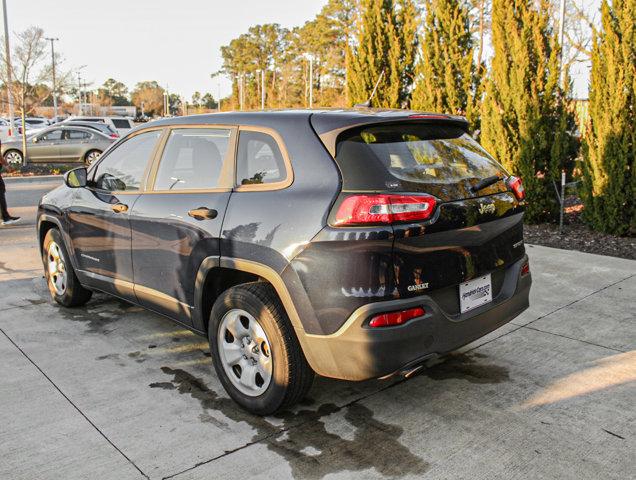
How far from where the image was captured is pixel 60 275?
5.48 meters

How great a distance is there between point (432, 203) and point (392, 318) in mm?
625

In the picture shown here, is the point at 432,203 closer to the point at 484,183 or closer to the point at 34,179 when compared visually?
the point at 484,183

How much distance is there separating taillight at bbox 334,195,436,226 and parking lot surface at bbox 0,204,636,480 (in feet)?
3.90

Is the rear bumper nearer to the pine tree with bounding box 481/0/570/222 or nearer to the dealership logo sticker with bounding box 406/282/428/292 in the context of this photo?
the dealership logo sticker with bounding box 406/282/428/292

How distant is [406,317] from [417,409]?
86 cm

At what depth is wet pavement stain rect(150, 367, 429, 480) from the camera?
9.55 ft

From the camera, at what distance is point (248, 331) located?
136 inches

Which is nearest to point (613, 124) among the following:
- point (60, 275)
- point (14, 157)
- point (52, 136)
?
point (60, 275)

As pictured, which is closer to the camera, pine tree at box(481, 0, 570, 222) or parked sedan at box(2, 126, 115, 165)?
pine tree at box(481, 0, 570, 222)

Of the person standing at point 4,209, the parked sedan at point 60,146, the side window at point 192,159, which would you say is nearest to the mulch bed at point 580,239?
the side window at point 192,159

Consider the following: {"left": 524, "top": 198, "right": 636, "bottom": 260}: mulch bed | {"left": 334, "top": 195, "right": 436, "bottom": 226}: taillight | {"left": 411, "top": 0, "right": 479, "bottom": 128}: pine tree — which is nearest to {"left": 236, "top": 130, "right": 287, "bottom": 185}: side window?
{"left": 334, "top": 195, "right": 436, "bottom": 226}: taillight

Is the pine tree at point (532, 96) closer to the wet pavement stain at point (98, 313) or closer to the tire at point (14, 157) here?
the wet pavement stain at point (98, 313)

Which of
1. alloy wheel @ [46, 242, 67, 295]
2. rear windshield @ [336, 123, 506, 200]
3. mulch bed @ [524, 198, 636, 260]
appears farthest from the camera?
mulch bed @ [524, 198, 636, 260]

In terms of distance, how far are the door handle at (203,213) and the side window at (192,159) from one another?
161mm
